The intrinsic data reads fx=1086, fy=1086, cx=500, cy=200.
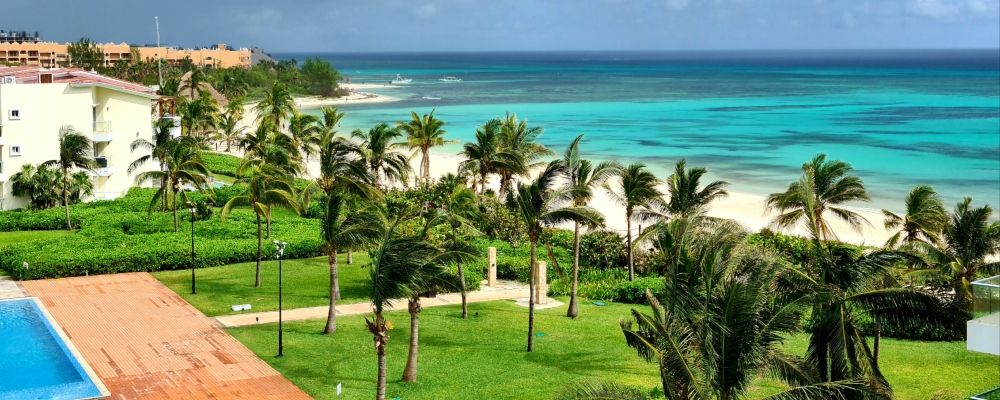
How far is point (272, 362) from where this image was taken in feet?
91.5

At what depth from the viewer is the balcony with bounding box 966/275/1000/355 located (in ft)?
47.4

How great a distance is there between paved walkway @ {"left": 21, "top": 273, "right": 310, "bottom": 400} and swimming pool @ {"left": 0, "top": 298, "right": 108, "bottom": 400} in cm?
42

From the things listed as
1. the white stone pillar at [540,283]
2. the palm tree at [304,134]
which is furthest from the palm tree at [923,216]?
the palm tree at [304,134]

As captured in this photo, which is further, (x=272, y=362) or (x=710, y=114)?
(x=710, y=114)

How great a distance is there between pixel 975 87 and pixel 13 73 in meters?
156

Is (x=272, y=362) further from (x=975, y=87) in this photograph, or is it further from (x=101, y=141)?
(x=975, y=87)

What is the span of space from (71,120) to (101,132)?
6.26ft

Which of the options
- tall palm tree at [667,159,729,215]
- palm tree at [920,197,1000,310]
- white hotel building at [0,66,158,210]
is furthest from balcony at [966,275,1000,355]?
white hotel building at [0,66,158,210]

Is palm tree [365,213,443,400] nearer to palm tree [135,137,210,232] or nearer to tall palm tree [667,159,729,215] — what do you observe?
tall palm tree [667,159,729,215]

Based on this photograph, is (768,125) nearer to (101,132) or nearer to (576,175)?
(101,132)

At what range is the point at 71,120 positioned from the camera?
5184 cm

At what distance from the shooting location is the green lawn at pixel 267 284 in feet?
114

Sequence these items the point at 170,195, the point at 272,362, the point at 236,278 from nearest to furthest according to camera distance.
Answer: the point at 272,362 → the point at 236,278 → the point at 170,195

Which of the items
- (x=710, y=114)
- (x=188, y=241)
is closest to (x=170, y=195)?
(x=188, y=241)
